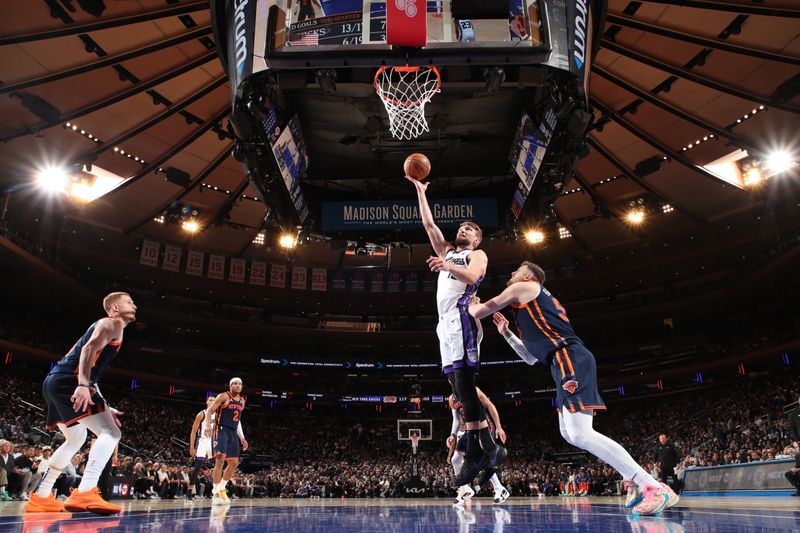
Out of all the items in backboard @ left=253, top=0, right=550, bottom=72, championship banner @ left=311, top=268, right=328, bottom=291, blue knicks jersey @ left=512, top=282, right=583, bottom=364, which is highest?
championship banner @ left=311, top=268, right=328, bottom=291

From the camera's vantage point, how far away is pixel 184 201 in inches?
933

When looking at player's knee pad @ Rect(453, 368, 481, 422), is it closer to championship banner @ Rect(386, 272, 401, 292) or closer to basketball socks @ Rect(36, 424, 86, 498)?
basketball socks @ Rect(36, 424, 86, 498)

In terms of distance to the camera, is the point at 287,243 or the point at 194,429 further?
the point at 287,243

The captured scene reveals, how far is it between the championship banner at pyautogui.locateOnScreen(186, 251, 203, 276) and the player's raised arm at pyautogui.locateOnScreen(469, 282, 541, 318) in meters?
29.4

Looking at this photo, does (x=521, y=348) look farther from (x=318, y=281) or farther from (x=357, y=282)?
(x=357, y=282)

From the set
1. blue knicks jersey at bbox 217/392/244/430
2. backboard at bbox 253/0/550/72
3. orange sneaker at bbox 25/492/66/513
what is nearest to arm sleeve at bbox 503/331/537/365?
backboard at bbox 253/0/550/72

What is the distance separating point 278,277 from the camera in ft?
114

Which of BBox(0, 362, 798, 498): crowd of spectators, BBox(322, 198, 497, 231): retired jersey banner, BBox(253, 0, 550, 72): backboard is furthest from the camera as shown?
BBox(0, 362, 798, 498): crowd of spectators

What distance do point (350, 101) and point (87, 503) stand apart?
29.5 feet

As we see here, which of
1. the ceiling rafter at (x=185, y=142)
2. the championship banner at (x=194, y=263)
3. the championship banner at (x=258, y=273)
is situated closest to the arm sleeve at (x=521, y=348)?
the ceiling rafter at (x=185, y=142)

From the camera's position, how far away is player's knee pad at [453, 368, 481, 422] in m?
5.70

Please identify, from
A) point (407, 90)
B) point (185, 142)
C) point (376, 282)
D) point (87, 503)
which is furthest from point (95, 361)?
point (376, 282)

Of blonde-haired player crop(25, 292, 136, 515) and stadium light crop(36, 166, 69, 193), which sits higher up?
stadium light crop(36, 166, 69, 193)

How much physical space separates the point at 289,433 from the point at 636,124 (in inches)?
1148
